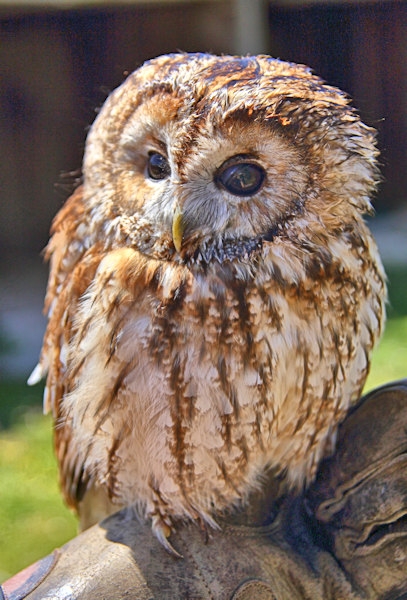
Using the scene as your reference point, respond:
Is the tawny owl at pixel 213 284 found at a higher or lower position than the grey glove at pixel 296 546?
higher

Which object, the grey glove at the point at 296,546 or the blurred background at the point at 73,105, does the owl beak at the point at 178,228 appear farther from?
the grey glove at the point at 296,546

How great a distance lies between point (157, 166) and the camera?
89 centimetres

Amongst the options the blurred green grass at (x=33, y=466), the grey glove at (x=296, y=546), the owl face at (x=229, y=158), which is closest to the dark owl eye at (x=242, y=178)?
the owl face at (x=229, y=158)

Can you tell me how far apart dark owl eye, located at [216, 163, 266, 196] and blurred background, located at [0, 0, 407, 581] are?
18 cm

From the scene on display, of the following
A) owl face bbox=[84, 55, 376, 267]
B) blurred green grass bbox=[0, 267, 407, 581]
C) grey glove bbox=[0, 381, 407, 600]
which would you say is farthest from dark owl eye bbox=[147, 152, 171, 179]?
blurred green grass bbox=[0, 267, 407, 581]

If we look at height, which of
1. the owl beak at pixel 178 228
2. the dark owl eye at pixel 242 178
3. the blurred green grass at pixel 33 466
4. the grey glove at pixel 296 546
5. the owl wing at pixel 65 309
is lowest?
the blurred green grass at pixel 33 466

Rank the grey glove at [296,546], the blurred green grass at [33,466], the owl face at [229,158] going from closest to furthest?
1. the owl face at [229,158]
2. the grey glove at [296,546]
3. the blurred green grass at [33,466]

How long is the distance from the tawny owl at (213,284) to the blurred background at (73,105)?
13 cm

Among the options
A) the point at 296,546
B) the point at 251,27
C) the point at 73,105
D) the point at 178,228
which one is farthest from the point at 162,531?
the point at 73,105

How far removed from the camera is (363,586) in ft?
3.34

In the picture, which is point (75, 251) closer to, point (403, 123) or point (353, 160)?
point (353, 160)

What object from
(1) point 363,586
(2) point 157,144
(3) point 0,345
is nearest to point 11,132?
(3) point 0,345

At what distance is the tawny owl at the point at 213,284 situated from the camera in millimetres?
827

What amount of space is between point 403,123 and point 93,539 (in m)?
0.91
